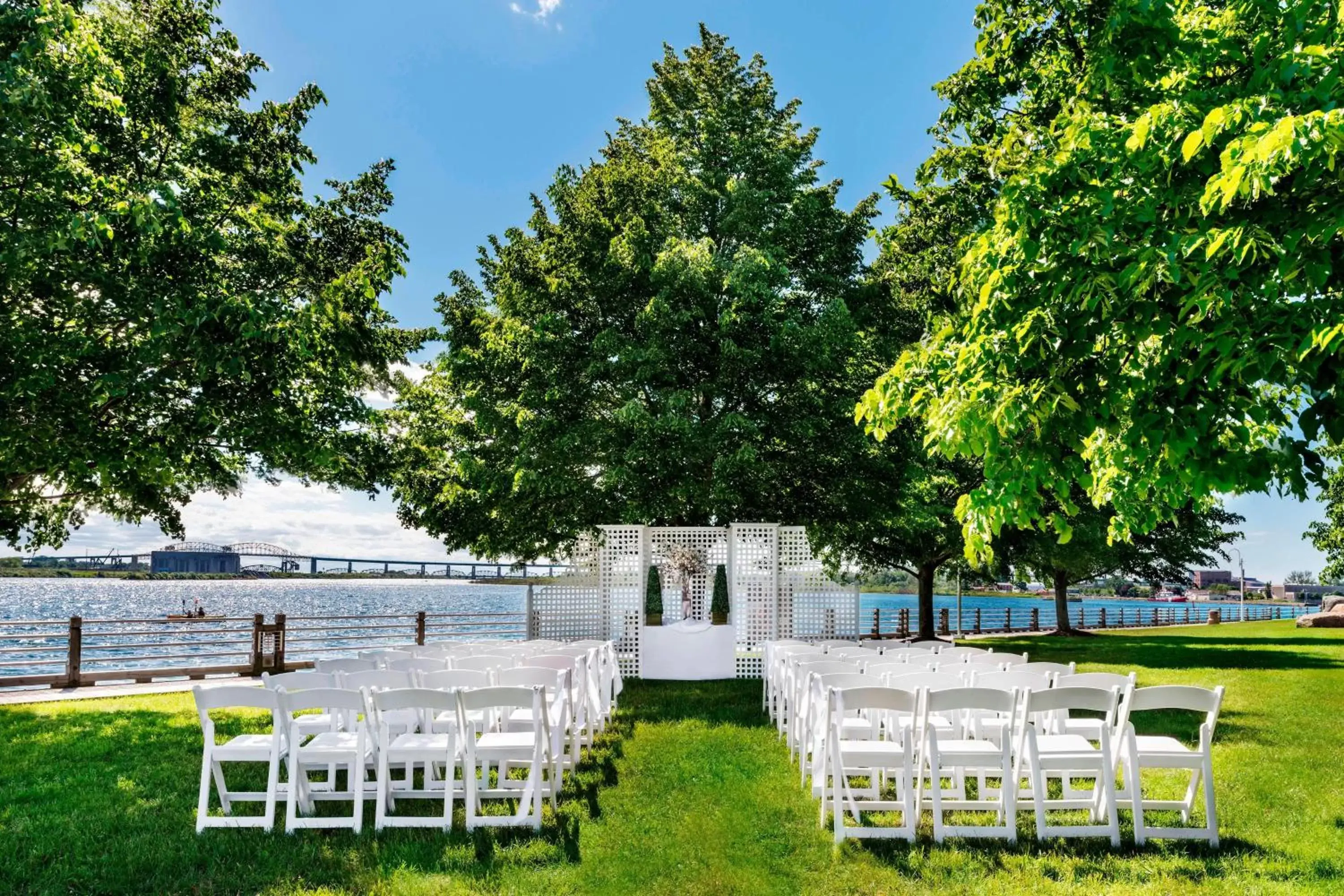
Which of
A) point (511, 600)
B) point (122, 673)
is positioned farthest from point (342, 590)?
point (122, 673)

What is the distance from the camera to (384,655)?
339 inches

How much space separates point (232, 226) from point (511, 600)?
291ft

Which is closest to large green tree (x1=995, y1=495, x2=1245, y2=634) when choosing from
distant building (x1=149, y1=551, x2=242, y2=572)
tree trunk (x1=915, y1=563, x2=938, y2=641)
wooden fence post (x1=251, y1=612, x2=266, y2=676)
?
tree trunk (x1=915, y1=563, x2=938, y2=641)

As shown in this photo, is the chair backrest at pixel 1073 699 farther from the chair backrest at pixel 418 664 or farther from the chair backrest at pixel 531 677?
the chair backrest at pixel 418 664

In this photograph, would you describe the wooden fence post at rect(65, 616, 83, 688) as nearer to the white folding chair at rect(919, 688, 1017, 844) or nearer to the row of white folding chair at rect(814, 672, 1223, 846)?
the row of white folding chair at rect(814, 672, 1223, 846)

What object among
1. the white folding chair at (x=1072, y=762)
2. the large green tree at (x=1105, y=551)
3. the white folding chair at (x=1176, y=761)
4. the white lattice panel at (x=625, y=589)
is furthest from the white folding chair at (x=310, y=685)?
the large green tree at (x=1105, y=551)

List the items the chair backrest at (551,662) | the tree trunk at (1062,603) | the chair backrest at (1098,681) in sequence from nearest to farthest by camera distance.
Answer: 1. the chair backrest at (1098,681)
2. the chair backrest at (551,662)
3. the tree trunk at (1062,603)

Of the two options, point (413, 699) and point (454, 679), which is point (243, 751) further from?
point (454, 679)

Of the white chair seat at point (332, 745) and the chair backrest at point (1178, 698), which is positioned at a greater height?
the chair backrest at point (1178, 698)

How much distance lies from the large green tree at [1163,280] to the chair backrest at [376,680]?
173 inches

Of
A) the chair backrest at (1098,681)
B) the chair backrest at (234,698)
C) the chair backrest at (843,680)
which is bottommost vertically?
the chair backrest at (843,680)

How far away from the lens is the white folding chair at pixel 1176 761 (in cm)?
540

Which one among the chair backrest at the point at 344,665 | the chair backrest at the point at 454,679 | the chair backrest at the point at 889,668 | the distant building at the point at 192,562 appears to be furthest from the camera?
the distant building at the point at 192,562

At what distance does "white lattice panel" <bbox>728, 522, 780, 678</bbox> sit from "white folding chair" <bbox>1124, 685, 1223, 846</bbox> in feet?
32.8
